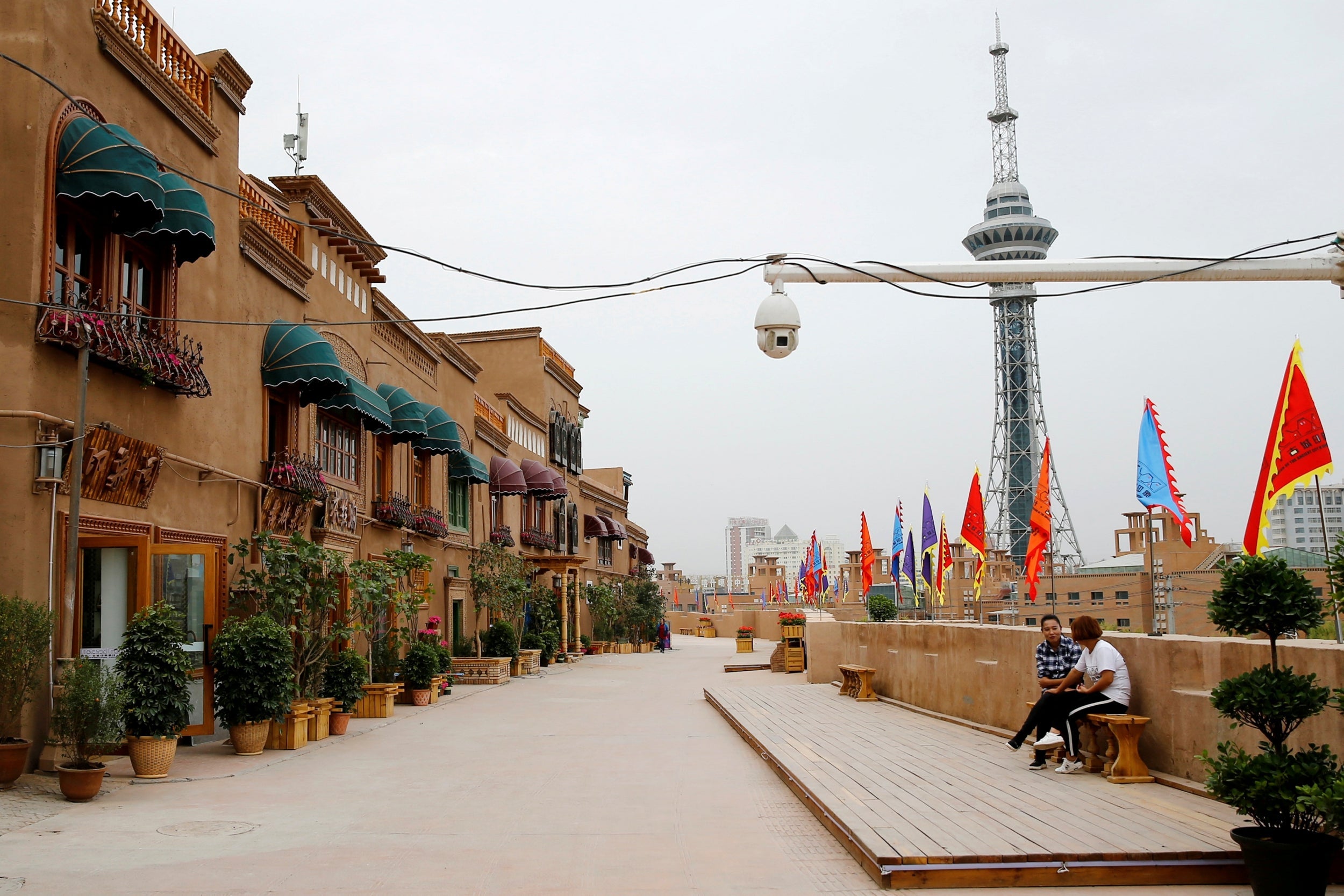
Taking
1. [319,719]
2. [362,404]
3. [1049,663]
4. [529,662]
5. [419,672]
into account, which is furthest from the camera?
[529,662]

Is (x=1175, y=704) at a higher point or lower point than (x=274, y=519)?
lower

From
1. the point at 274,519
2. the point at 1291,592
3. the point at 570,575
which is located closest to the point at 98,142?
the point at 274,519

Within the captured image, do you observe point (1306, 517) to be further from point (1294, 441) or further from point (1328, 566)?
point (1328, 566)

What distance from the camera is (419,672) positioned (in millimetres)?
20391

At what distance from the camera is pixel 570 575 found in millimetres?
39562

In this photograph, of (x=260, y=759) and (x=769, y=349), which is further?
(x=260, y=759)

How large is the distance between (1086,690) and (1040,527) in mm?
10801

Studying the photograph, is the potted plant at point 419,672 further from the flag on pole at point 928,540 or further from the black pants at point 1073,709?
the flag on pole at point 928,540

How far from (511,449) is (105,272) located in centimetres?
2352

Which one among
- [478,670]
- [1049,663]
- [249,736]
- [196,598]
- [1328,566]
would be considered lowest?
[478,670]

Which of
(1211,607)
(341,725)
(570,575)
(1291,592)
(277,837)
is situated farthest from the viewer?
(570,575)

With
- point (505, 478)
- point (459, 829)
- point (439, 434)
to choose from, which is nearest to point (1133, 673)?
point (459, 829)

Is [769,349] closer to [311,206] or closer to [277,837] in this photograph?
[277,837]

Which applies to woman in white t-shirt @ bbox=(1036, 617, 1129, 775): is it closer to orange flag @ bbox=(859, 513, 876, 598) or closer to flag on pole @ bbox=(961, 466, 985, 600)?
flag on pole @ bbox=(961, 466, 985, 600)
